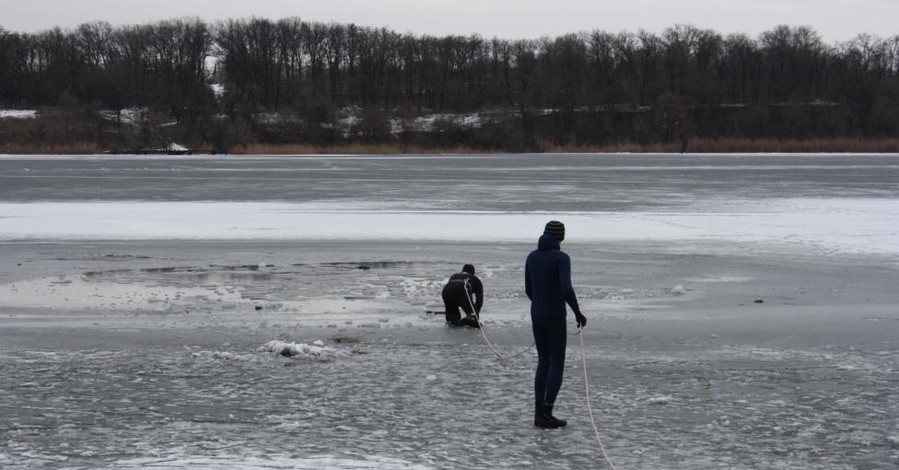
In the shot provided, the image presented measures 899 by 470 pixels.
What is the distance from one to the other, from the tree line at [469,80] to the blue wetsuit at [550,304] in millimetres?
94087

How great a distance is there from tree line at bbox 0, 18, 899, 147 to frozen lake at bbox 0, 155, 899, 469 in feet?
266

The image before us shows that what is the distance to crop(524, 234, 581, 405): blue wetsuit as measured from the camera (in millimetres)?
7574

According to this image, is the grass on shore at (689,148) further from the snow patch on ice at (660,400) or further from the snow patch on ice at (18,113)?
the snow patch on ice at (660,400)

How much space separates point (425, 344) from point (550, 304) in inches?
138

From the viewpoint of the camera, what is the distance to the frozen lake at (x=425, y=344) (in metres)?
7.27

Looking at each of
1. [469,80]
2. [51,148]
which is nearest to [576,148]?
[469,80]

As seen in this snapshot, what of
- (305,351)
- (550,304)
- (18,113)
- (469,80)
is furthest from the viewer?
(469,80)

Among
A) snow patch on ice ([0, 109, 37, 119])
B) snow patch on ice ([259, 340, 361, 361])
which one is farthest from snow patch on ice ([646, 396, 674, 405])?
snow patch on ice ([0, 109, 37, 119])

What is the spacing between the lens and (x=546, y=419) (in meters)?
7.64

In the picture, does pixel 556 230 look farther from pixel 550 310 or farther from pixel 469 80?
pixel 469 80

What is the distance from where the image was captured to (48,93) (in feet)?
389

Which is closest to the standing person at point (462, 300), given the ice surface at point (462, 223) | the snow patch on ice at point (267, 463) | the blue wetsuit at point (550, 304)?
the blue wetsuit at point (550, 304)

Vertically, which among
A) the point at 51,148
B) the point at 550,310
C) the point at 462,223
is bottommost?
the point at 462,223

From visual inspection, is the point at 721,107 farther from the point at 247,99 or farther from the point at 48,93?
the point at 48,93
